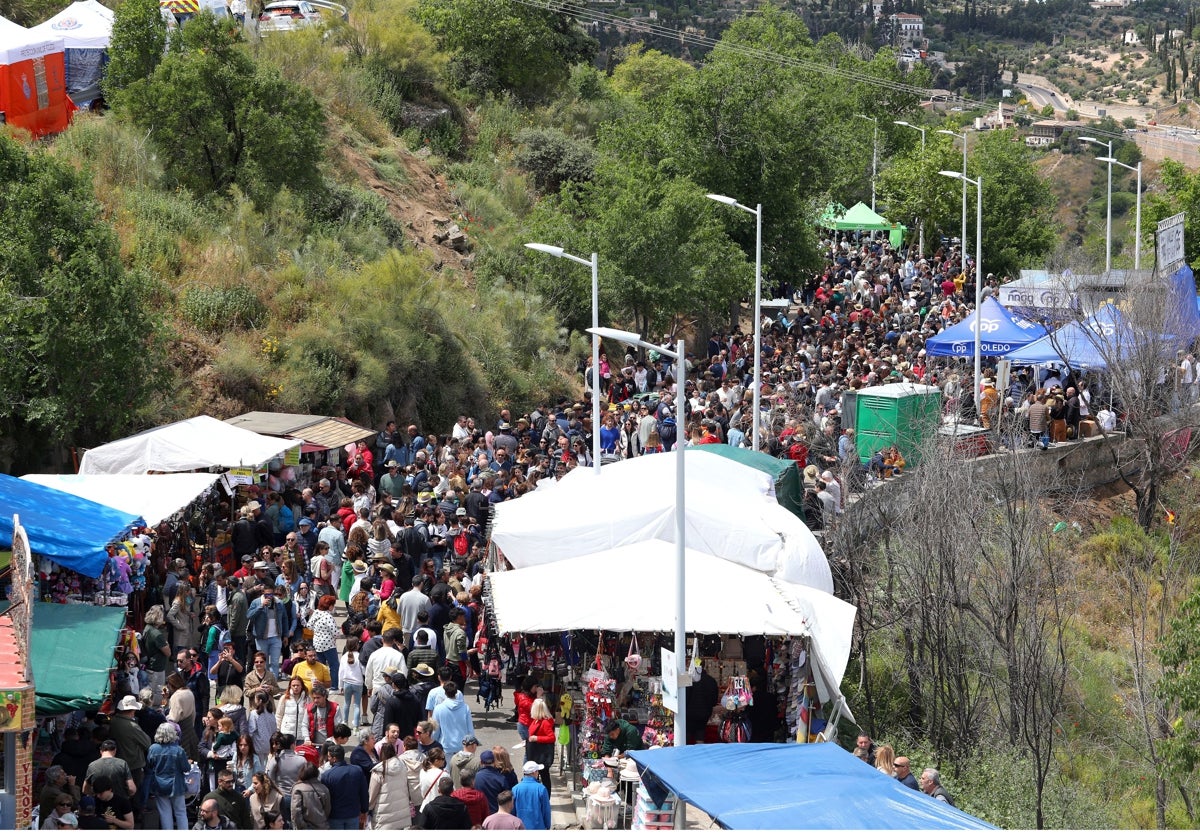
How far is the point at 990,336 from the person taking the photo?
3170cm

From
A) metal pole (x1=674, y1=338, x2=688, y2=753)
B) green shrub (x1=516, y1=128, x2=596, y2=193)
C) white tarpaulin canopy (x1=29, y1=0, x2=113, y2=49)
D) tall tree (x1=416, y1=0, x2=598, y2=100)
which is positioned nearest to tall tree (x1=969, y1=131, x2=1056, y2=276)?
green shrub (x1=516, y1=128, x2=596, y2=193)

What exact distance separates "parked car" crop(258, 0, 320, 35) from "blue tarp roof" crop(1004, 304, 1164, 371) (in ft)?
94.4

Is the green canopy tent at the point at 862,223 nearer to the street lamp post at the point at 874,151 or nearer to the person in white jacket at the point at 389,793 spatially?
the street lamp post at the point at 874,151

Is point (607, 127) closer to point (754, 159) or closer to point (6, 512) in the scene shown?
point (754, 159)

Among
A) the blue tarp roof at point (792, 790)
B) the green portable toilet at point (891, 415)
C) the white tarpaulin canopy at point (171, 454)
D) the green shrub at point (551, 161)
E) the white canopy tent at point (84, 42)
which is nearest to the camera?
the blue tarp roof at point (792, 790)

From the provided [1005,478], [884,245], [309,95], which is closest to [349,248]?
[309,95]

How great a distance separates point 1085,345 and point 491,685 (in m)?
19.5

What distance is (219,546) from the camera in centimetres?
1969

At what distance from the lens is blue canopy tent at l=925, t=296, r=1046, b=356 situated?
31531mm

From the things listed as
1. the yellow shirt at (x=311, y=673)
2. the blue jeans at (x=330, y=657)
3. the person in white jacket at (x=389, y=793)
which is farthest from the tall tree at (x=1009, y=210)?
the person in white jacket at (x=389, y=793)

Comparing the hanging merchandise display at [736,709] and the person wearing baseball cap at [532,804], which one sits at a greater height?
the person wearing baseball cap at [532,804]

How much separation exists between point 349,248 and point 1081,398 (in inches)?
702

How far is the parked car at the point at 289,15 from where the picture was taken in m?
49.4

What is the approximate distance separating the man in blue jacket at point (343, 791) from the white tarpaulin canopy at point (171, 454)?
31.4 ft
